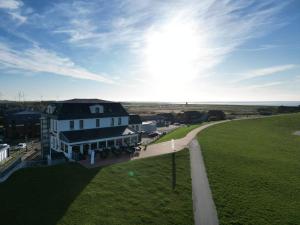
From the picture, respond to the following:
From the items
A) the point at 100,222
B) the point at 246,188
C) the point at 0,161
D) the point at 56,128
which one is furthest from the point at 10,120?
the point at 246,188

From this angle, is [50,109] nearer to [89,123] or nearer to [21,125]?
[89,123]

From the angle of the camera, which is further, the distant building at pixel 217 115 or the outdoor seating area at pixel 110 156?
the distant building at pixel 217 115

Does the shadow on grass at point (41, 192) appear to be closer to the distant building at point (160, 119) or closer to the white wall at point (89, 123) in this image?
the white wall at point (89, 123)

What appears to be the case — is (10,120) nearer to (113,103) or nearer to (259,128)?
(113,103)

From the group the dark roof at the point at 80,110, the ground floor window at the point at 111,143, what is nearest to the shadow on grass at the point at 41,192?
the ground floor window at the point at 111,143

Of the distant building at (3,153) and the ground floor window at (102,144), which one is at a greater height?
the ground floor window at (102,144)

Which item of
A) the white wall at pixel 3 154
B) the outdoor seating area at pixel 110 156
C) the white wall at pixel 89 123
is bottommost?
the white wall at pixel 3 154

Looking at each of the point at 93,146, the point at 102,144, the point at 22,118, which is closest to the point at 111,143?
the point at 102,144
